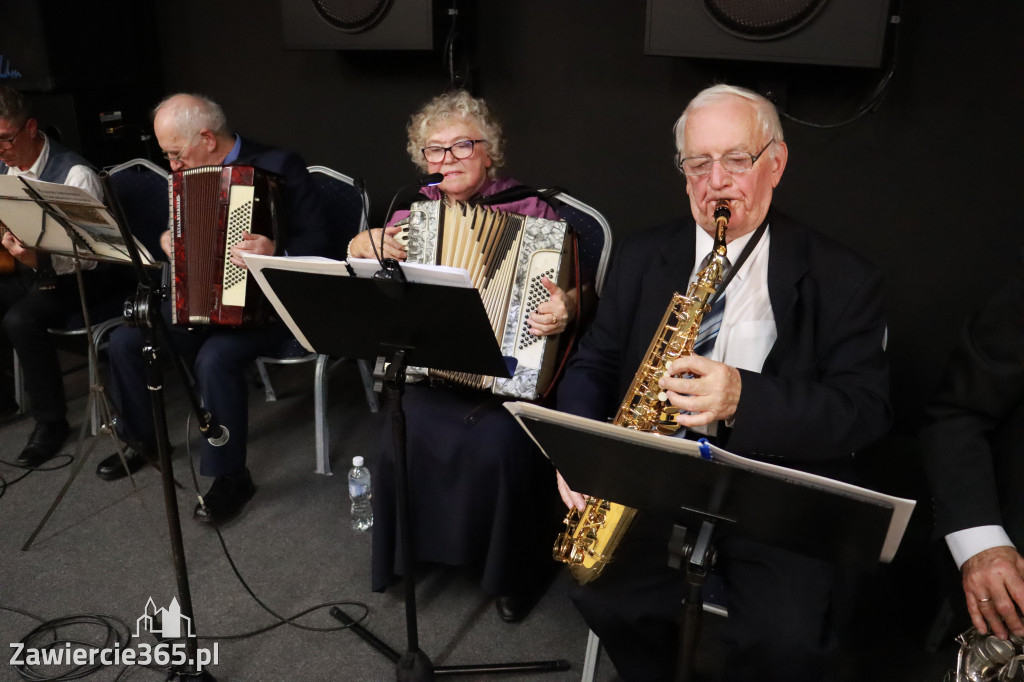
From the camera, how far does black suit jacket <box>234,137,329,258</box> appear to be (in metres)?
2.92

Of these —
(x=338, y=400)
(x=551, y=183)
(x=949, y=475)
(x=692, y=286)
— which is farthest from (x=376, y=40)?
(x=949, y=475)

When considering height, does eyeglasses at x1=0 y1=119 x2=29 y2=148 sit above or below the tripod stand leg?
above

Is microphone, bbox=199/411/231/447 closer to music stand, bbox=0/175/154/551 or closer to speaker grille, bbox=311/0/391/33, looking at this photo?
music stand, bbox=0/175/154/551

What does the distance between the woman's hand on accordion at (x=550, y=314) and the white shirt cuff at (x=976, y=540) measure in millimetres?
992

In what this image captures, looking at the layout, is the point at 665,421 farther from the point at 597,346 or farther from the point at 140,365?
the point at 140,365

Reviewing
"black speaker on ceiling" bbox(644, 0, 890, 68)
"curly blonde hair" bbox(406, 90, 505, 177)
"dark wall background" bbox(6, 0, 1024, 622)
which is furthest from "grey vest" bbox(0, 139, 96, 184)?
"black speaker on ceiling" bbox(644, 0, 890, 68)

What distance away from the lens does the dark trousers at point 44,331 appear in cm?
314

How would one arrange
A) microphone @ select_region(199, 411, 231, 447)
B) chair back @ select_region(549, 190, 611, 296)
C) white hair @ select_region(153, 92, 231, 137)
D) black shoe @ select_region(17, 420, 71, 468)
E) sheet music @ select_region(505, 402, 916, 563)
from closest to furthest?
sheet music @ select_region(505, 402, 916, 563) → microphone @ select_region(199, 411, 231, 447) → chair back @ select_region(549, 190, 611, 296) → white hair @ select_region(153, 92, 231, 137) → black shoe @ select_region(17, 420, 71, 468)

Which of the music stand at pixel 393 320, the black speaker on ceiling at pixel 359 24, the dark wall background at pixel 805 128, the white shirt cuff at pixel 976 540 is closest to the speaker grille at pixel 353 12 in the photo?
the black speaker on ceiling at pixel 359 24

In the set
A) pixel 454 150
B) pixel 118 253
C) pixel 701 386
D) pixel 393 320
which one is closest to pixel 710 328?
pixel 701 386

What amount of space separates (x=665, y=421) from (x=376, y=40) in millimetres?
2196

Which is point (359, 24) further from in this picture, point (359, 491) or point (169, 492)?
point (169, 492)

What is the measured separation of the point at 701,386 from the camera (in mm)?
1463

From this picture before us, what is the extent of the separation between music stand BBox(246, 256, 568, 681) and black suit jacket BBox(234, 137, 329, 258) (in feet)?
3.84
